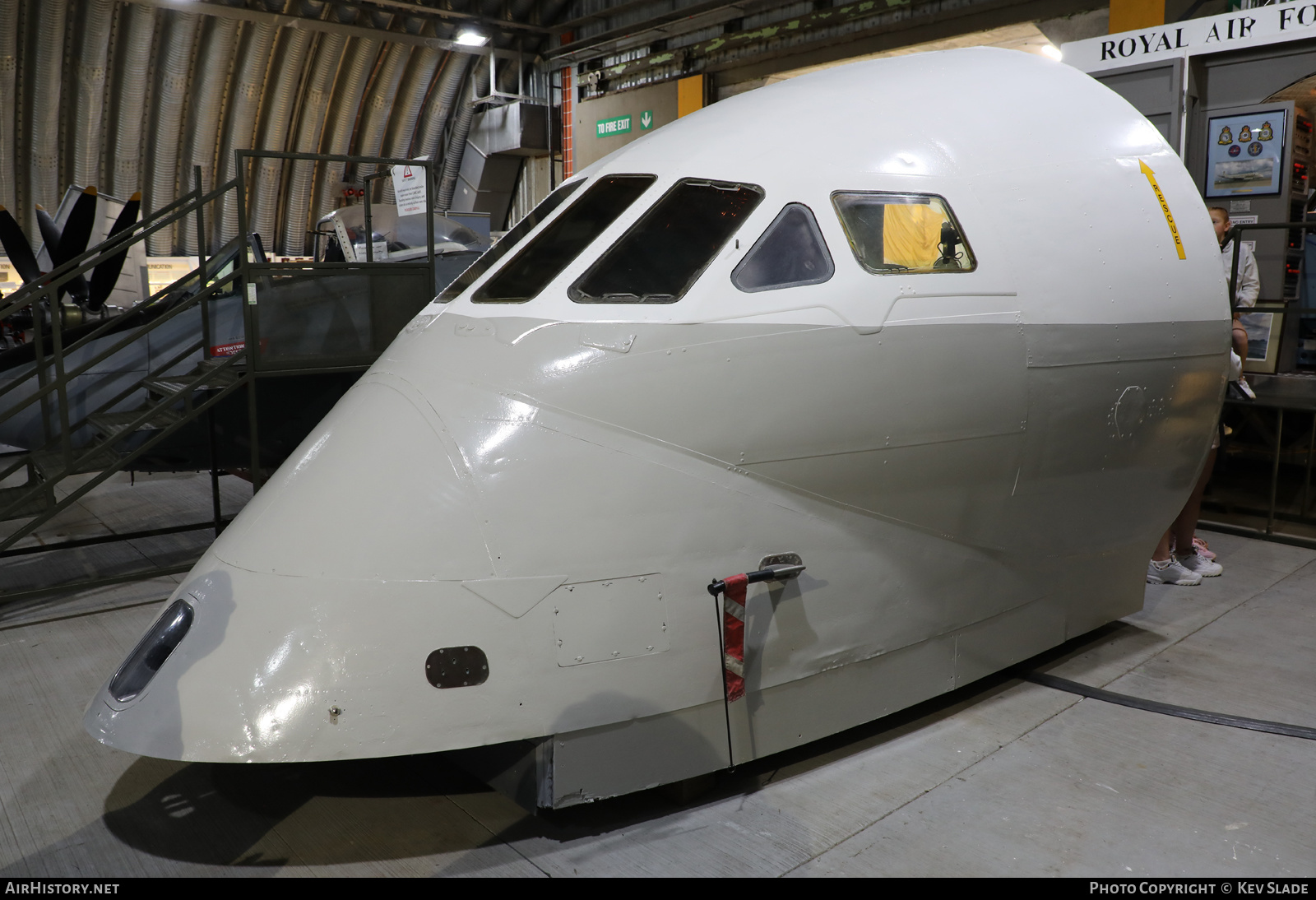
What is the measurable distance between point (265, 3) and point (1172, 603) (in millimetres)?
18035

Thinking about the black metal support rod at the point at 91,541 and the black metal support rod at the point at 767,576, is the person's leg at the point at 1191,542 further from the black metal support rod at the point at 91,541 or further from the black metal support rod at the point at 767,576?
the black metal support rod at the point at 91,541

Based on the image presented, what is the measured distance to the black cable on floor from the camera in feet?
15.6

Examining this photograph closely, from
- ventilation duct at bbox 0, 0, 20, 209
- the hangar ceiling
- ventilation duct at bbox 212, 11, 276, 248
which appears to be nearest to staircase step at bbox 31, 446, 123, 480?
ventilation duct at bbox 0, 0, 20, 209

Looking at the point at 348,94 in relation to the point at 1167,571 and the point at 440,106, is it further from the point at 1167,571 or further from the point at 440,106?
the point at 1167,571

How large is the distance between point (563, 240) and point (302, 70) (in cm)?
→ 1778

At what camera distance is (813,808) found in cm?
399

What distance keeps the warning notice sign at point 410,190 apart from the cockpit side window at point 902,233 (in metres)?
6.41

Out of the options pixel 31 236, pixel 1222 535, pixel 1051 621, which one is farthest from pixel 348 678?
pixel 31 236

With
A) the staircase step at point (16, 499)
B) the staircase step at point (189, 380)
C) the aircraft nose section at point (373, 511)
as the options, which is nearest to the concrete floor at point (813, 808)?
the aircraft nose section at point (373, 511)

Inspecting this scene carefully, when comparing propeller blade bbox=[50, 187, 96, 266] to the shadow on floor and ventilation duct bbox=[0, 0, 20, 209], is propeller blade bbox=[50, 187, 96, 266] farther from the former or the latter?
ventilation duct bbox=[0, 0, 20, 209]

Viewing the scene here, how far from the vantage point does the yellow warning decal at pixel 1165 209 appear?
5.12 m

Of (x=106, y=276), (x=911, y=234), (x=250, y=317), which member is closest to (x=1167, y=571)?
(x=911, y=234)

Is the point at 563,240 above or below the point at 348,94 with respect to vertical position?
below

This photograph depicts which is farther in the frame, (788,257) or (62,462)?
(62,462)
